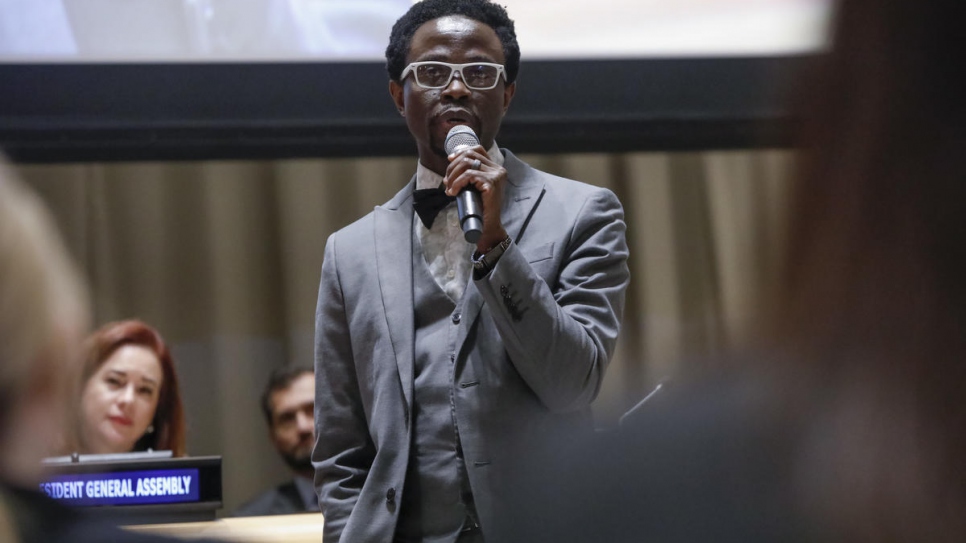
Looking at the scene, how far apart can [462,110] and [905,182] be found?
1392mm

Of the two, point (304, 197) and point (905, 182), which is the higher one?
point (304, 197)

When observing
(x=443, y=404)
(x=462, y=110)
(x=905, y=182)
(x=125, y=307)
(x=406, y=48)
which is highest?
(x=125, y=307)

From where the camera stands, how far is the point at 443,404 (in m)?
1.68

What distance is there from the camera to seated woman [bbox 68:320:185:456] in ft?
10.4

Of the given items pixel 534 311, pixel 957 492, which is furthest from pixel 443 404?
pixel 957 492

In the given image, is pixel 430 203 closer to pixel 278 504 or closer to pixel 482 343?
pixel 482 343

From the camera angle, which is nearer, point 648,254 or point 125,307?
point 125,307

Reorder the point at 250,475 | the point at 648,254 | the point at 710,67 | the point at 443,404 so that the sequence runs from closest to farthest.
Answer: the point at 443,404 < the point at 710,67 < the point at 250,475 < the point at 648,254

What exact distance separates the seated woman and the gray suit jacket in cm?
153

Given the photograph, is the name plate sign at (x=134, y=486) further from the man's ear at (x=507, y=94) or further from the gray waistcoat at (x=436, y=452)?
the man's ear at (x=507, y=94)

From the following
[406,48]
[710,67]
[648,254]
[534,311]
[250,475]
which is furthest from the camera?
[648,254]

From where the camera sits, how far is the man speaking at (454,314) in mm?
1612

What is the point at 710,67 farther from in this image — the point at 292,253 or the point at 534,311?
the point at 534,311

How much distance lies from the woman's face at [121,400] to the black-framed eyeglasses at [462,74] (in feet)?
5.78
